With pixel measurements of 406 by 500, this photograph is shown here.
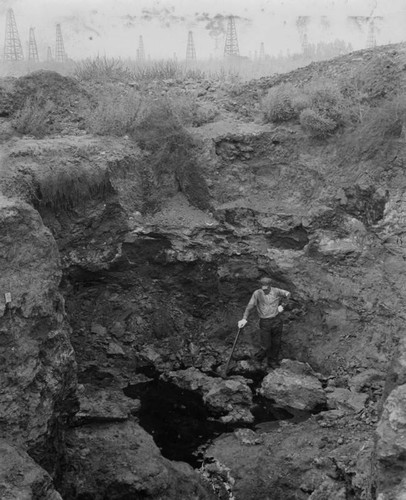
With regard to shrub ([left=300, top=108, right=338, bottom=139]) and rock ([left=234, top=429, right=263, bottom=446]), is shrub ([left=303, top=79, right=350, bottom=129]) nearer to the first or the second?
shrub ([left=300, top=108, right=338, bottom=139])

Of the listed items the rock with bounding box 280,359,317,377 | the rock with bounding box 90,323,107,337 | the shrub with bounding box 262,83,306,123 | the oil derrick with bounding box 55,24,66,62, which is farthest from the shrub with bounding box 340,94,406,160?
the oil derrick with bounding box 55,24,66,62

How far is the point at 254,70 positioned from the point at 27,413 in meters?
13.2

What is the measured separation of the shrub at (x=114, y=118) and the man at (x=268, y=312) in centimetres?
387

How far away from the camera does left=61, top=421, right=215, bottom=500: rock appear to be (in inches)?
268

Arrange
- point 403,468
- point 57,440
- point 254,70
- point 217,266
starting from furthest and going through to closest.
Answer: point 254,70
point 217,266
point 57,440
point 403,468

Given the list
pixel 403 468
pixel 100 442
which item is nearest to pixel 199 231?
pixel 100 442

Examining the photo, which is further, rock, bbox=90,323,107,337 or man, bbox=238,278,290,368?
rock, bbox=90,323,107,337

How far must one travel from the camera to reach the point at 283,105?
11086 mm

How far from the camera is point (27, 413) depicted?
262 inches

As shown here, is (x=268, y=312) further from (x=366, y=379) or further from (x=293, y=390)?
(x=366, y=379)

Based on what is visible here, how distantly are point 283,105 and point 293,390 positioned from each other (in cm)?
535

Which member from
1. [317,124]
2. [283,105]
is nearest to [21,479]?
[317,124]

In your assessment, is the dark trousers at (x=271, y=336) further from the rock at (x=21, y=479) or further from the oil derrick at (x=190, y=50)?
the oil derrick at (x=190, y=50)

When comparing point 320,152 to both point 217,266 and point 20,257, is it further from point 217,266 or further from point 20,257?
point 20,257
